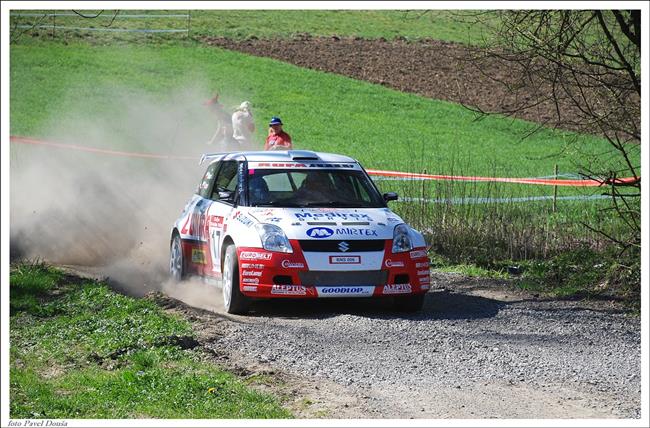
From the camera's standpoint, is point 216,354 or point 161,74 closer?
point 216,354

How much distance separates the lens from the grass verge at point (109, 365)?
7.70m

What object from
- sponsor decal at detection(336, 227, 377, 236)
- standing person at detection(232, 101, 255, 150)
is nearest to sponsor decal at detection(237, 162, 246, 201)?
sponsor decal at detection(336, 227, 377, 236)

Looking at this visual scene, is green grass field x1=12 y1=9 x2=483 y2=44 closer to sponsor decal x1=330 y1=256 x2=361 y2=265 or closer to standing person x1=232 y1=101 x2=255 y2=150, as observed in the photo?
standing person x1=232 y1=101 x2=255 y2=150

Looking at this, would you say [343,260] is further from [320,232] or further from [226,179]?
[226,179]

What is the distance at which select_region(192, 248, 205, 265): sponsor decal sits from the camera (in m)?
13.0

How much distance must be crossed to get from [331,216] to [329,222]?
0.70 ft

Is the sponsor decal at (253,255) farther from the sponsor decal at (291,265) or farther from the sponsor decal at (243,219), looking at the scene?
the sponsor decal at (243,219)

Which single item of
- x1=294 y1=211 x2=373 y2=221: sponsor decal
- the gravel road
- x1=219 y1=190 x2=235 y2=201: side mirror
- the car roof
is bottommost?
the gravel road

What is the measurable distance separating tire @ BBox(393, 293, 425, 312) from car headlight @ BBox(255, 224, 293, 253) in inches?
56.5

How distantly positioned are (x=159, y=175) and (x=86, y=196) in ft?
10.6

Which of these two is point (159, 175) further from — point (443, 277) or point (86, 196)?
point (443, 277)

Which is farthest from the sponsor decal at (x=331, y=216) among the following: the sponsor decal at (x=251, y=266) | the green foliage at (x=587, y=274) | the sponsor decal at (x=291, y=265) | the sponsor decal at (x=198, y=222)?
the green foliage at (x=587, y=274)

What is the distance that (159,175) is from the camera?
2256cm

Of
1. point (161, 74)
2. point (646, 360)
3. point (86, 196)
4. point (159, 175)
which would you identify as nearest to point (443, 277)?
point (646, 360)
